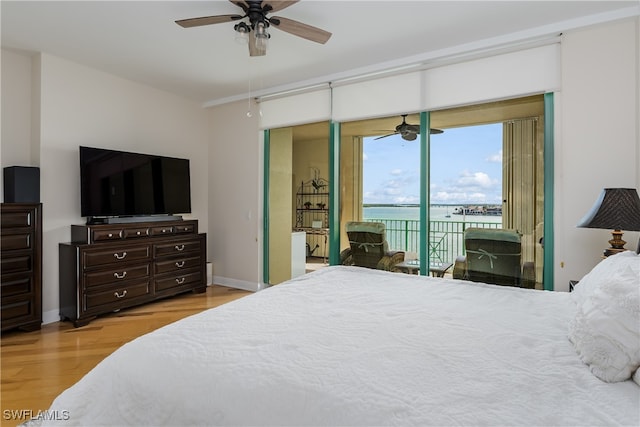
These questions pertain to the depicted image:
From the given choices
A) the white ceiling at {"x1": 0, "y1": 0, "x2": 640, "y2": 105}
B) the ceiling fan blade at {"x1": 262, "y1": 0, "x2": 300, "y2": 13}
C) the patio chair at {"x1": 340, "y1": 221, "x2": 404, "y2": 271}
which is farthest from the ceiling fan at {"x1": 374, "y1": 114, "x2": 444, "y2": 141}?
the ceiling fan blade at {"x1": 262, "y1": 0, "x2": 300, "y2": 13}

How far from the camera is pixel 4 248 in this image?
3.12 m

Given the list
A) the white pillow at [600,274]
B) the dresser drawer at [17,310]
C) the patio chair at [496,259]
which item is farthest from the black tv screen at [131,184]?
the white pillow at [600,274]

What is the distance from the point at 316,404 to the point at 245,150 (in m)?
4.36

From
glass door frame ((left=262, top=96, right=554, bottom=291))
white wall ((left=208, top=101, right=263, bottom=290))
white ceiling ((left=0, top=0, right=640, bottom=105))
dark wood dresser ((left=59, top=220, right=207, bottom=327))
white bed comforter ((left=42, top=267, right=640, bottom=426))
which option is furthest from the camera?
white wall ((left=208, top=101, right=263, bottom=290))

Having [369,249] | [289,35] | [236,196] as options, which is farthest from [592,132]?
[236,196]

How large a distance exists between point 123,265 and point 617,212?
174 inches

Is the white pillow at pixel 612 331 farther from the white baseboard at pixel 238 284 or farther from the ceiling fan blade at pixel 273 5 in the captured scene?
the white baseboard at pixel 238 284

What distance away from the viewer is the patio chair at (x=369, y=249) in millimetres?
4035

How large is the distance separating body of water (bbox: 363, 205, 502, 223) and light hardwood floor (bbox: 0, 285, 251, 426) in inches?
86.8

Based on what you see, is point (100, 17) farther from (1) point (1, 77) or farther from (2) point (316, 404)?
(2) point (316, 404)

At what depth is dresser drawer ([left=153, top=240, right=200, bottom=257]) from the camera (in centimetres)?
420

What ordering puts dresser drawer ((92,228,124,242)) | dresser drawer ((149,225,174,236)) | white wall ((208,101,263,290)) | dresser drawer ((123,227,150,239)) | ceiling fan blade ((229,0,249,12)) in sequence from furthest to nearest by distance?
white wall ((208,101,263,290)) → dresser drawer ((149,225,174,236)) → dresser drawer ((123,227,150,239)) → dresser drawer ((92,228,124,242)) → ceiling fan blade ((229,0,249,12))

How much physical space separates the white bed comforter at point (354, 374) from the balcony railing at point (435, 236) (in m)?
1.91

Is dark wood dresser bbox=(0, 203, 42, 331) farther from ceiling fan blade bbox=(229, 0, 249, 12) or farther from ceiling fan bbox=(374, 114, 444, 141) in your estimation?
ceiling fan bbox=(374, 114, 444, 141)
